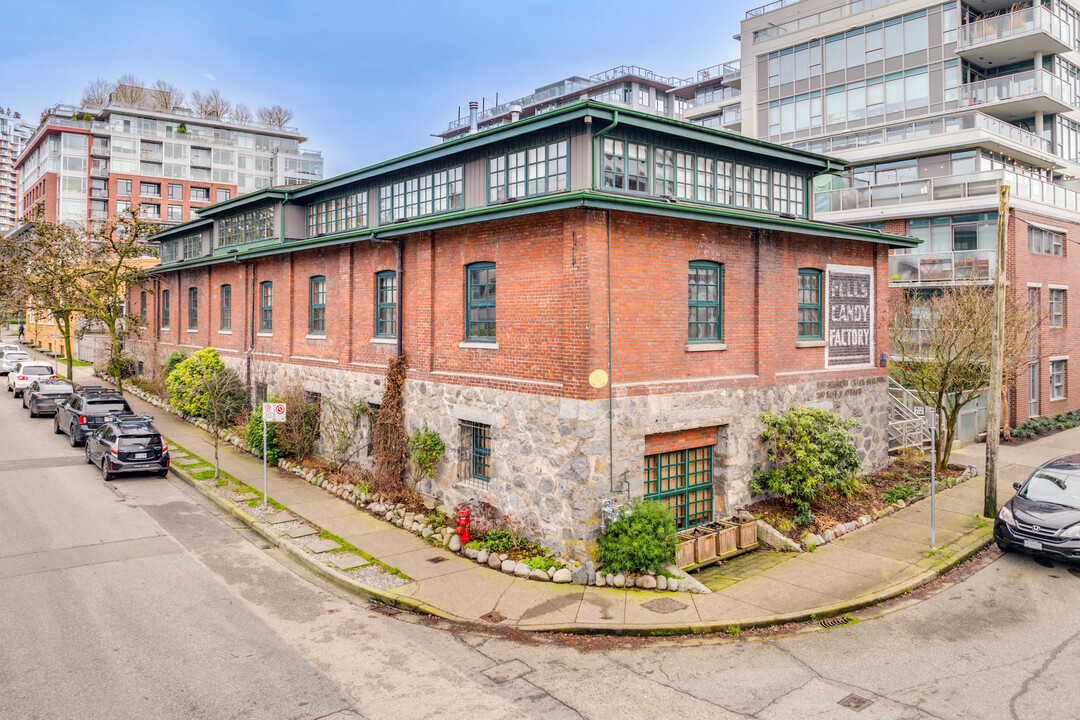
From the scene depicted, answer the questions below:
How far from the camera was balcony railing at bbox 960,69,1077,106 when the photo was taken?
103 ft

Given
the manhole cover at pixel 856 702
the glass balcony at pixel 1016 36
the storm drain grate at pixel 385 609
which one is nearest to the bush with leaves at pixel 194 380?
the storm drain grate at pixel 385 609

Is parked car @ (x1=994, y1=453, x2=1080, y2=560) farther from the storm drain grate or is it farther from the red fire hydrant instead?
the storm drain grate

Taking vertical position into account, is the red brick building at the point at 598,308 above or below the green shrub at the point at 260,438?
above

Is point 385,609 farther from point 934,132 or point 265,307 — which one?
point 934,132

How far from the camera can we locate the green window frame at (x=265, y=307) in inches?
1012

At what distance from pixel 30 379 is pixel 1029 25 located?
5040 cm

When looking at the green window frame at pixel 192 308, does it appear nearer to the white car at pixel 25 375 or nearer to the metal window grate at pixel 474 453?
the white car at pixel 25 375

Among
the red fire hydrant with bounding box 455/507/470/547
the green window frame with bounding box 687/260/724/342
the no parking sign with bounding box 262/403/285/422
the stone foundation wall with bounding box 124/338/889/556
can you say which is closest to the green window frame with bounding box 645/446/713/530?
the stone foundation wall with bounding box 124/338/889/556

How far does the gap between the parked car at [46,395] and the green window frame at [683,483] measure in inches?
1062

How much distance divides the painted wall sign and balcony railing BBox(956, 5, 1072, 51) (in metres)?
20.2

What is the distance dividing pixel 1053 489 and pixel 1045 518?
117cm

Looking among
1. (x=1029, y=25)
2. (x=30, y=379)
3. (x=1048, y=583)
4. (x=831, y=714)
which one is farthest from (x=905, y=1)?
(x=30, y=379)

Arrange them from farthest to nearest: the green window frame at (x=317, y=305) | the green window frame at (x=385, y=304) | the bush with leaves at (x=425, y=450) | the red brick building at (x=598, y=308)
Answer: the green window frame at (x=317, y=305)
the green window frame at (x=385, y=304)
the bush with leaves at (x=425, y=450)
the red brick building at (x=598, y=308)

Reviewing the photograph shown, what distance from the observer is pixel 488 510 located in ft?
49.0
